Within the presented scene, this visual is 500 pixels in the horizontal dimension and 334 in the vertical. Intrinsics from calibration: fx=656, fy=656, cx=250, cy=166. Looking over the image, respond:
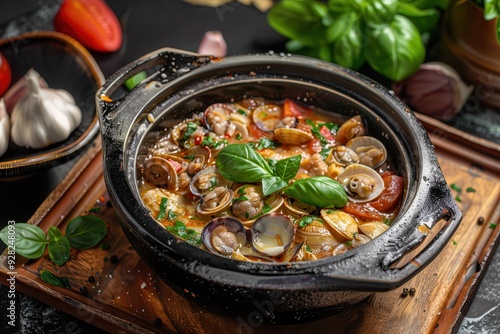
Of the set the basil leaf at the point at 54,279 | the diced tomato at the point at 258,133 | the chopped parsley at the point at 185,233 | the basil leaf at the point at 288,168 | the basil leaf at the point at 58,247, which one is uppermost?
the basil leaf at the point at 288,168

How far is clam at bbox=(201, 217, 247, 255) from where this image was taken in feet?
7.84

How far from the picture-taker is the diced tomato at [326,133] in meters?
2.90

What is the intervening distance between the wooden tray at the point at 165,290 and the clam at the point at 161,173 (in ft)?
1.12

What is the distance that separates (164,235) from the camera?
2219mm

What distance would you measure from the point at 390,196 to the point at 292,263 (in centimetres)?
67

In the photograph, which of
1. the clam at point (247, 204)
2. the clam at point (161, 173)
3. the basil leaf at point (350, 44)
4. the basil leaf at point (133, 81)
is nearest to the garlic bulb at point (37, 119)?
the basil leaf at point (133, 81)

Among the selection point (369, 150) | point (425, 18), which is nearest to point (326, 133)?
point (369, 150)

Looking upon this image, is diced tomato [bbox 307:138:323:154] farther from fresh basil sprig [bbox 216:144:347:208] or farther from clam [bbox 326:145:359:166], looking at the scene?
fresh basil sprig [bbox 216:144:347:208]

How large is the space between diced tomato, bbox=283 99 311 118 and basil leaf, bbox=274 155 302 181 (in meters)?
0.44

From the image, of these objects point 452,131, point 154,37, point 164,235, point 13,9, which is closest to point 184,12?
point 154,37

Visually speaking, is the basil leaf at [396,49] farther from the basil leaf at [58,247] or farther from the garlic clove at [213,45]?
the basil leaf at [58,247]

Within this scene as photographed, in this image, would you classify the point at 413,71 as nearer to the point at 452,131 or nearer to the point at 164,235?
the point at 452,131

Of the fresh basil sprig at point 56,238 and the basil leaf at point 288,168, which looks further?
the fresh basil sprig at point 56,238

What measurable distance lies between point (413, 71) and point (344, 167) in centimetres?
110
